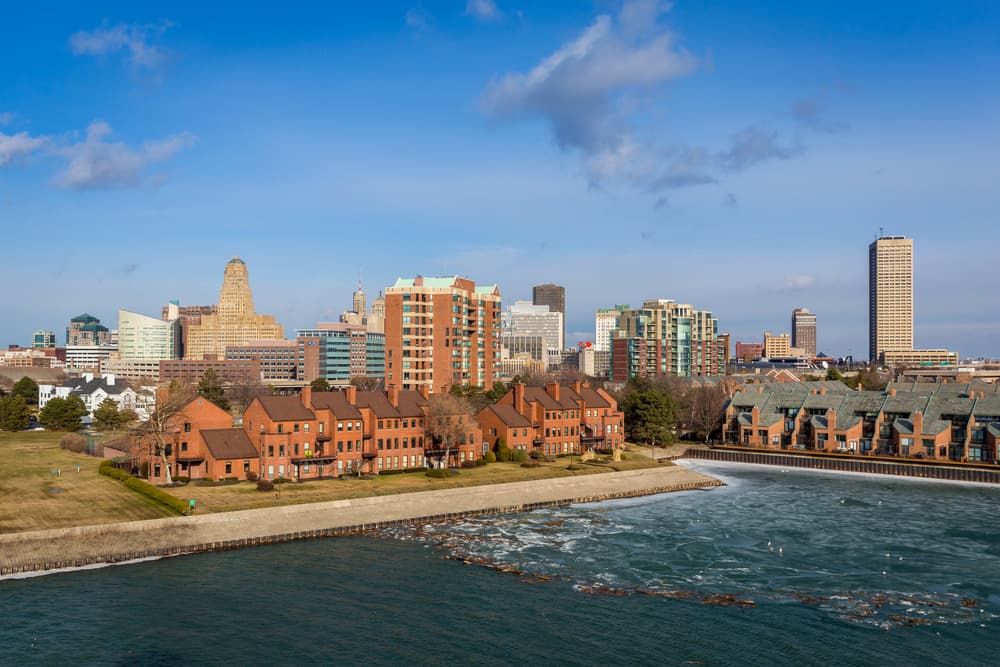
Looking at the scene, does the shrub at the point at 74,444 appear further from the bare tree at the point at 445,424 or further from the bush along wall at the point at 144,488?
the bare tree at the point at 445,424

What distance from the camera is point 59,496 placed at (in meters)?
90.0

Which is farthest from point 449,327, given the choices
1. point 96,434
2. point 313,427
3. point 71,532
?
point 71,532

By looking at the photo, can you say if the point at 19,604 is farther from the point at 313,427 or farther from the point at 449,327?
the point at 449,327

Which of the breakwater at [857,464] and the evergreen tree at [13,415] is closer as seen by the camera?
the breakwater at [857,464]

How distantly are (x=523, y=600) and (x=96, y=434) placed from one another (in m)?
126

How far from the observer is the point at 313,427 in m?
106

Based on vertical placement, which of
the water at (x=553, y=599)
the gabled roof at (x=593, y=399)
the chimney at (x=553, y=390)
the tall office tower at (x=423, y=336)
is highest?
the tall office tower at (x=423, y=336)

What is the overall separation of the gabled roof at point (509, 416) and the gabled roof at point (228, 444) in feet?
133

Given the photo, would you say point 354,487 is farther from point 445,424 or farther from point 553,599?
point 553,599

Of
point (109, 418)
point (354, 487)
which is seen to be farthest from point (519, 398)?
point (109, 418)

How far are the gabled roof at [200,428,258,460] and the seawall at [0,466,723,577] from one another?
1858 centimetres

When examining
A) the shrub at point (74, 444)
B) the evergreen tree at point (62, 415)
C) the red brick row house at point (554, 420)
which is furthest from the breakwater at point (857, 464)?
the evergreen tree at point (62, 415)

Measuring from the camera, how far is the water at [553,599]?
53.2 metres

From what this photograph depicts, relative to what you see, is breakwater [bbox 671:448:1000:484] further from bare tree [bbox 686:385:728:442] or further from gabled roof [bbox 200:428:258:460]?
gabled roof [bbox 200:428:258:460]
